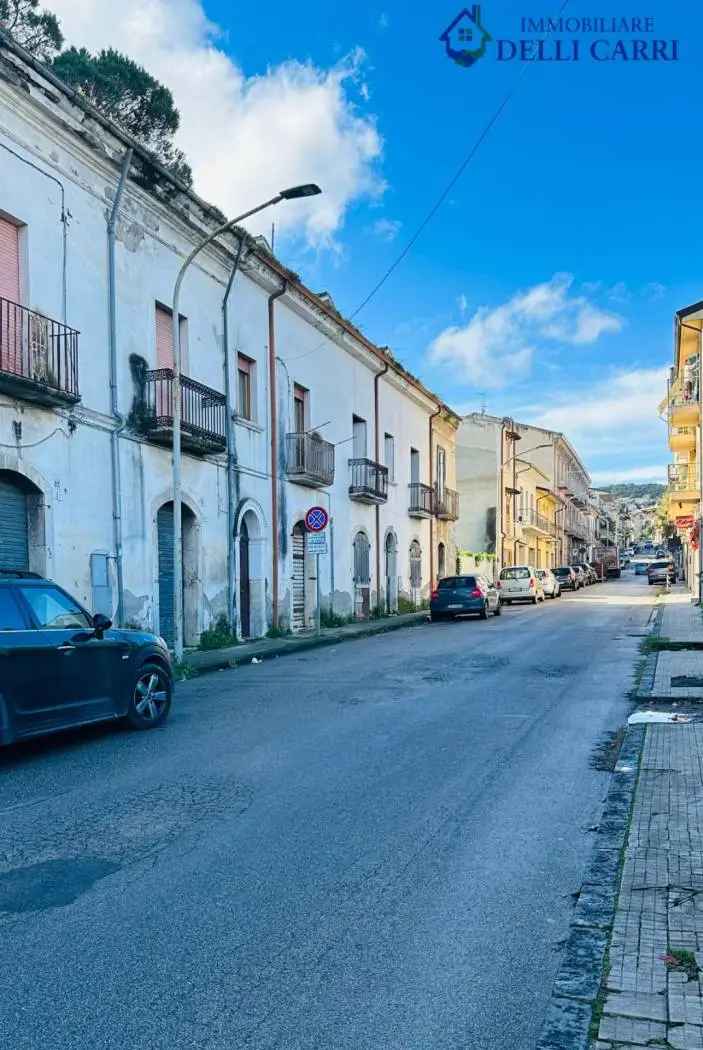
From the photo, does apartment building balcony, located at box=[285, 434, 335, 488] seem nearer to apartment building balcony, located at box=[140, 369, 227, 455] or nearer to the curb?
apartment building balcony, located at box=[140, 369, 227, 455]

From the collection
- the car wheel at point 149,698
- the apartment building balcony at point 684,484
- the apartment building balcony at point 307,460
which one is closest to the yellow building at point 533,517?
the apartment building balcony at point 684,484

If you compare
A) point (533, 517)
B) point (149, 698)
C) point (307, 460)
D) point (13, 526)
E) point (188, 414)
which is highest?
point (188, 414)

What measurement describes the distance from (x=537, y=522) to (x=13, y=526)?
53.5 metres

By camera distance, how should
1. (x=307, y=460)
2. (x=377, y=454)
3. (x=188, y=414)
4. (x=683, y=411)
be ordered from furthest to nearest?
(x=683, y=411)
(x=377, y=454)
(x=307, y=460)
(x=188, y=414)

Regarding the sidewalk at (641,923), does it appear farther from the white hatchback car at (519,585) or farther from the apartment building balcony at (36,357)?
the white hatchback car at (519,585)

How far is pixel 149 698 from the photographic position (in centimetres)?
875

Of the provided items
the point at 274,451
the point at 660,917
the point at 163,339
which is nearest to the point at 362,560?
the point at 274,451

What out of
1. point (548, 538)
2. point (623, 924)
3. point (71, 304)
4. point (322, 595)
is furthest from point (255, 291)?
point (548, 538)

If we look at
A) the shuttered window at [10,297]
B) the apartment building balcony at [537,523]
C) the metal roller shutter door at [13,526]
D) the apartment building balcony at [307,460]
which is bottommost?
the metal roller shutter door at [13,526]

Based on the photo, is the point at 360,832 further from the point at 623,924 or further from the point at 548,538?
the point at 548,538

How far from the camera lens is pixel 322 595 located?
23.6 metres

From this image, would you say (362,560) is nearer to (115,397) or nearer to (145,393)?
(145,393)

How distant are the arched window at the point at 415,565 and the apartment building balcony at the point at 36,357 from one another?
20.8 metres

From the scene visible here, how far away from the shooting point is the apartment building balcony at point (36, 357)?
11.5m
